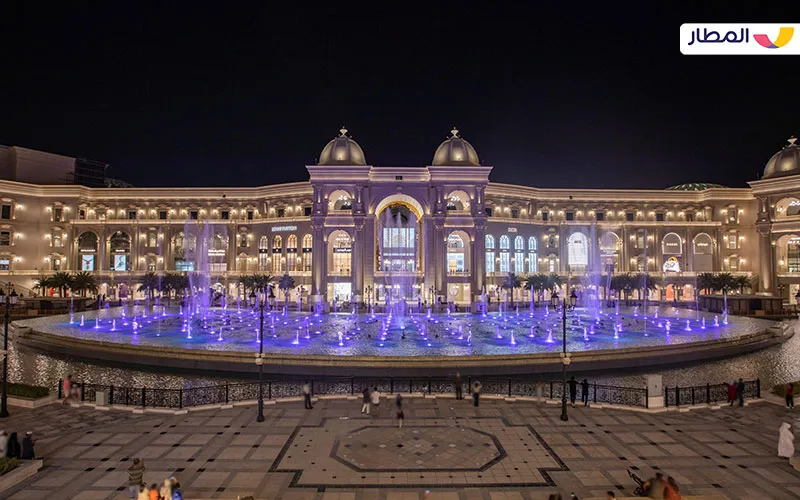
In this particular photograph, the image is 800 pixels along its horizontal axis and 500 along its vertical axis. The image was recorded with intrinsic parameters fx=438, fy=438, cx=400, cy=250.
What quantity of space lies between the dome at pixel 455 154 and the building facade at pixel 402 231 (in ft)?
0.73

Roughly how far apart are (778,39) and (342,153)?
51.1m

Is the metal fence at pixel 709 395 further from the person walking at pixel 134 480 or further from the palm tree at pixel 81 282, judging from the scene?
the palm tree at pixel 81 282

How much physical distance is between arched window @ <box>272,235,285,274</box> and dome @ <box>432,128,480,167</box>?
28881 millimetres

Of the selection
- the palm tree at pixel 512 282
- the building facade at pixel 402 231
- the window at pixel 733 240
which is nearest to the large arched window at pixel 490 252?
the building facade at pixel 402 231

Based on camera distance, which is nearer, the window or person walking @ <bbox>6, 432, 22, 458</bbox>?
person walking @ <bbox>6, 432, 22, 458</bbox>

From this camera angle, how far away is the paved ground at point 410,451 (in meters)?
12.2

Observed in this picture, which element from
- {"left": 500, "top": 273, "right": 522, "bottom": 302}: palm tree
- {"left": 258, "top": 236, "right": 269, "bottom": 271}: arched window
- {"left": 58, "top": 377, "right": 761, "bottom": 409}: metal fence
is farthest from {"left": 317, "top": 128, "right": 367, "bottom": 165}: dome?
{"left": 58, "top": 377, "right": 761, "bottom": 409}: metal fence

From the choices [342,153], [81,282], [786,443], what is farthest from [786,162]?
[81,282]

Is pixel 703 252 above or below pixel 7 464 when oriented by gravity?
above

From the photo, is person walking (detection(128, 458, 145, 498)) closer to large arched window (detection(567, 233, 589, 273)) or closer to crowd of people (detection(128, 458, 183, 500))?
crowd of people (detection(128, 458, 183, 500))

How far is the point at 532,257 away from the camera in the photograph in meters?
74.9

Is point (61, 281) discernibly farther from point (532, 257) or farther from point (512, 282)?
point (532, 257)

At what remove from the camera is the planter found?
1193 centimetres

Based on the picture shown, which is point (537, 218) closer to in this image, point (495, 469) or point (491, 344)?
point (491, 344)
